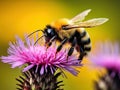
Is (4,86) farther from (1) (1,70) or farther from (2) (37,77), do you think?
(2) (37,77)

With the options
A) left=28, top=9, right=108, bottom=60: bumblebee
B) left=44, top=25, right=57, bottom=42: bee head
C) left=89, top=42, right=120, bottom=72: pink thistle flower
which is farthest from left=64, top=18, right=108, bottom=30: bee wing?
left=89, top=42, right=120, bottom=72: pink thistle flower

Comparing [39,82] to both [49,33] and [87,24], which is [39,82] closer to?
[49,33]

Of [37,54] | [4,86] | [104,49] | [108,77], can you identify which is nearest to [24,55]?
[37,54]

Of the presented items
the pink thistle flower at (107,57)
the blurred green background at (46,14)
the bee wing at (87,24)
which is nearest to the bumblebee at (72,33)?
the bee wing at (87,24)

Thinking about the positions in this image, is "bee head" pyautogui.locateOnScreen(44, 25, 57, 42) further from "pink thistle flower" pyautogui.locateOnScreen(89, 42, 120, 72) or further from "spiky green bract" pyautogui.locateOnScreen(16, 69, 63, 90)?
"pink thistle flower" pyautogui.locateOnScreen(89, 42, 120, 72)

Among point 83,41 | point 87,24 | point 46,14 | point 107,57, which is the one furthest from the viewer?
point 46,14

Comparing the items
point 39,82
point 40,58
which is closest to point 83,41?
point 40,58

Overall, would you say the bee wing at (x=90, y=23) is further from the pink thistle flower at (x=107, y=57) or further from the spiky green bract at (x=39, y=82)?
the pink thistle flower at (x=107, y=57)
